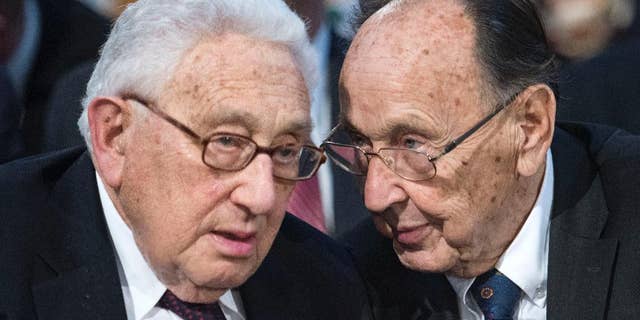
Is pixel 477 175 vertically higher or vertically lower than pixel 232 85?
lower

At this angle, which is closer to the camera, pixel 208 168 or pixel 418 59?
pixel 208 168

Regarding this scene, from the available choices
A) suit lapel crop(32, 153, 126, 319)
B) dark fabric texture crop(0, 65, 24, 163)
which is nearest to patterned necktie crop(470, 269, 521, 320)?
suit lapel crop(32, 153, 126, 319)

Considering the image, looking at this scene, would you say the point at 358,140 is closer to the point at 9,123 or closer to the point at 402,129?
the point at 402,129

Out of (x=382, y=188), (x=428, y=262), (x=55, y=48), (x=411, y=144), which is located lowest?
(x=55, y=48)

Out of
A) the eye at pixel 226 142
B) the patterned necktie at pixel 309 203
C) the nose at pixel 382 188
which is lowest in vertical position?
the patterned necktie at pixel 309 203

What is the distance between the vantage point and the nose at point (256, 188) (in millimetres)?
3523

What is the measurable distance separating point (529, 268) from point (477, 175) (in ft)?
1.28

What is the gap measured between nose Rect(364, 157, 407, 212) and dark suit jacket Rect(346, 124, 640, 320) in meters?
0.47

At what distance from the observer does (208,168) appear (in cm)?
351

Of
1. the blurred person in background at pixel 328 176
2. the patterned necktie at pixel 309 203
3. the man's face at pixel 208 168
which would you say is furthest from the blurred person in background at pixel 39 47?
the man's face at pixel 208 168

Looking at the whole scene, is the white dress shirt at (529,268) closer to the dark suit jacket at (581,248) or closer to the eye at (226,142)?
the dark suit jacket at (581,248)

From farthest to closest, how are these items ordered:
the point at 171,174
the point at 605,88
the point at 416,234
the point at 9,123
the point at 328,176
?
the point at 328,176 → the point at 605,88 → the point at 9,123 → the point at 416,234 → the point at 171,174

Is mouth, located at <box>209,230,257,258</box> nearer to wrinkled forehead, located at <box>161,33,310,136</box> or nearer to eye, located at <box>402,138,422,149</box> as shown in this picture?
wrinkled forehead, located at <box>161,33,310,136</box>

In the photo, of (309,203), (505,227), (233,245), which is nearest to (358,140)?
(505,227)
